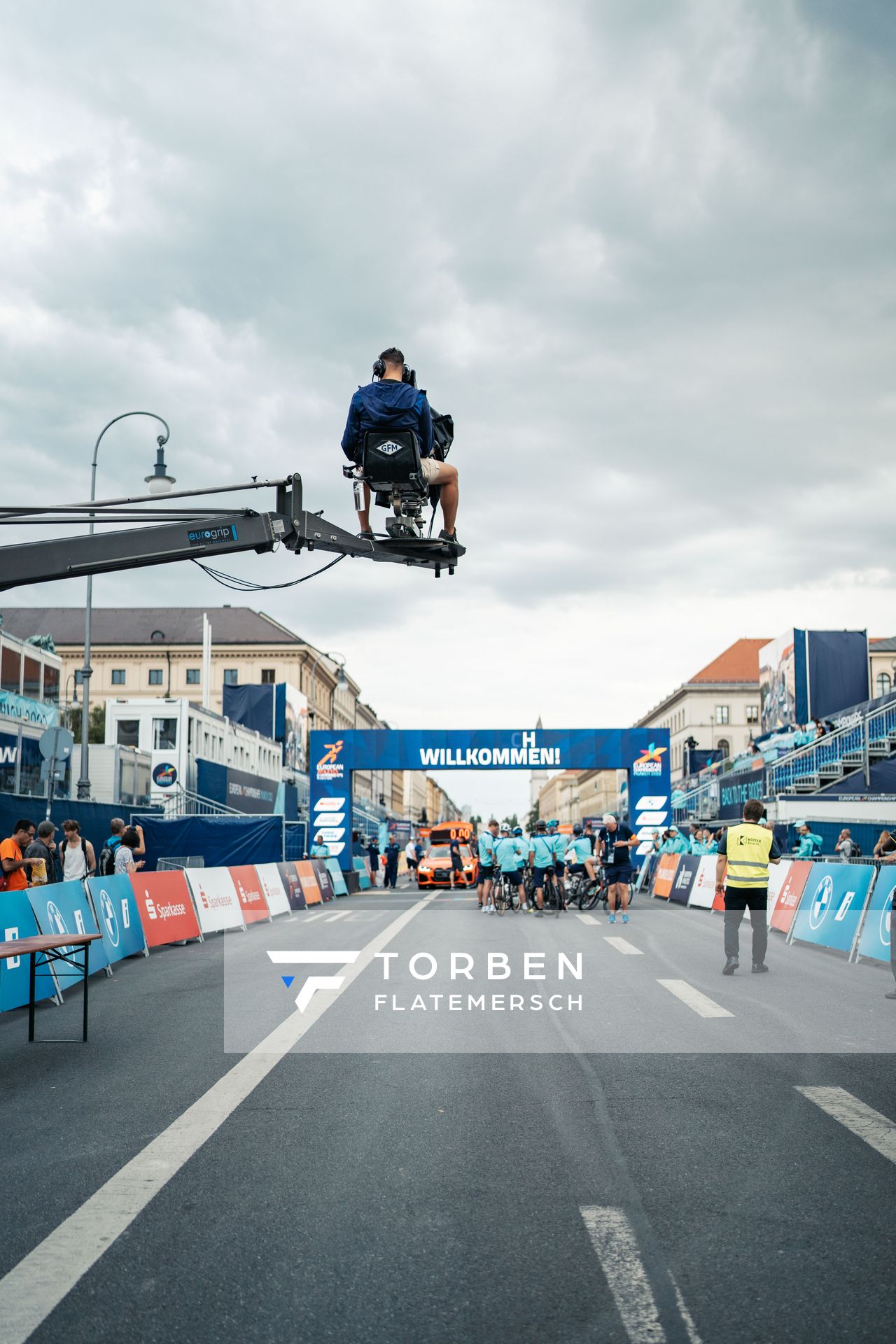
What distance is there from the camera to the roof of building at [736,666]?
11100 centimetres

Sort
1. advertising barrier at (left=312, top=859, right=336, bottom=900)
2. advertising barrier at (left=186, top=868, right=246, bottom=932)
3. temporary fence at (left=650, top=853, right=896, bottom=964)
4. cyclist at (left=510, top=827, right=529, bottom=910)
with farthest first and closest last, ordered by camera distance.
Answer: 1. advertising barrier at (left=312, top=859, right=336, bottom=900)
2. cyclist at (left=510, top=827, right=529, bottom=910)
3. advertising barrier at (left=186, top=868, right=246, bottom=932)
4. temporary fence at (left=650, top=853, right=896, bottom=964)

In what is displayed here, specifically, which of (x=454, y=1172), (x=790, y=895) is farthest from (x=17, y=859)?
(x=790, y=895)

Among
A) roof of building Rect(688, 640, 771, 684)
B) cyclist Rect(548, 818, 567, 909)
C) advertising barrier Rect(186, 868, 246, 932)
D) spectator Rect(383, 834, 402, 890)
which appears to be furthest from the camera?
roof of building Rect(688, 640, 771, 684)

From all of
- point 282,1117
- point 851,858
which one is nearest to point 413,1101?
point 282,1117

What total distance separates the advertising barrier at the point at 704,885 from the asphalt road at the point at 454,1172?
Result: 15.0 meters

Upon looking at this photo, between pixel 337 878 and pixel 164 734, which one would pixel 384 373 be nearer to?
pixel 337 878

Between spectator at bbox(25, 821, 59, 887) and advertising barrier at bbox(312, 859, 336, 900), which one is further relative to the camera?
advertising barrier at bbox(312, 859, 336, 900)

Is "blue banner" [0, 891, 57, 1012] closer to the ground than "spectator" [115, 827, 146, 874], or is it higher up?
closer to the ground

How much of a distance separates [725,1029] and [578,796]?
567 ft

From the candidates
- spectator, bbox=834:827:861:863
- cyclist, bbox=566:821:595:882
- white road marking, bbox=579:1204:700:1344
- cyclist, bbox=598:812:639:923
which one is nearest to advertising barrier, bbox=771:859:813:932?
spectator, bbox=834:827:861:863

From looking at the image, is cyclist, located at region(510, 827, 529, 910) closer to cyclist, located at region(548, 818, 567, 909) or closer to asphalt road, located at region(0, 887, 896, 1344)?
cyclist, located at region(548, 818, 567, 909)

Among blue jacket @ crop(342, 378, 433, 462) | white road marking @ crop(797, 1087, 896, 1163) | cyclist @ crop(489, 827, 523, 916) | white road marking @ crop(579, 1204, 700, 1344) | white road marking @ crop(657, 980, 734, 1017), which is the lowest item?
white road marking @ crop(657, 980, 734, 1017)

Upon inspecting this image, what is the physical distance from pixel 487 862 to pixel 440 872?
18.3 m

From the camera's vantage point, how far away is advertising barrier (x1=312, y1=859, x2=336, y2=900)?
98.5 feet
